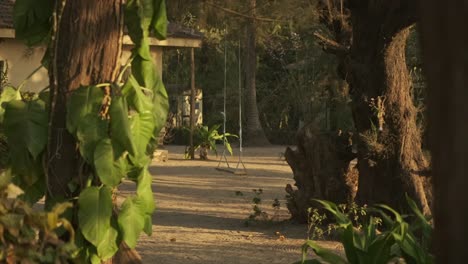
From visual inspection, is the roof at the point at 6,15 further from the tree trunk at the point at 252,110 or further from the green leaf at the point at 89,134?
the green leaf at the point at 89,134

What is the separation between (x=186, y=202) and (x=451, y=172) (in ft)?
42.2

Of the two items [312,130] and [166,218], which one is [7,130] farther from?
[166,218]

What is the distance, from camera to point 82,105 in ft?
17.5

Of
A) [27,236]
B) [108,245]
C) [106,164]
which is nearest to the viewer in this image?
[27,236]

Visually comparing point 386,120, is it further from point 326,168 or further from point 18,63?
point 18,63

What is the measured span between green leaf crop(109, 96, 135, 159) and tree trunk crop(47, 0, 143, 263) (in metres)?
0.27

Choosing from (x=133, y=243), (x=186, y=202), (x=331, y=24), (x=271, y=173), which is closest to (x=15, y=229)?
(x=133, y=243)

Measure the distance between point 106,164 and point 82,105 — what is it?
0.39 m

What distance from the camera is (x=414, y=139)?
10.3 meters

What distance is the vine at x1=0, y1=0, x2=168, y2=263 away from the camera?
17.5 ft

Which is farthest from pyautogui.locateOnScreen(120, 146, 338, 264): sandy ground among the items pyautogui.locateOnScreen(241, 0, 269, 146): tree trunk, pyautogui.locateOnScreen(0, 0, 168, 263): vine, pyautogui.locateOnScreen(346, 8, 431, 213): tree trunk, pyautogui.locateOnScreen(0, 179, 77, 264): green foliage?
pyautogui.locateOnScreen(241, 0, 269, 146): tree trunk

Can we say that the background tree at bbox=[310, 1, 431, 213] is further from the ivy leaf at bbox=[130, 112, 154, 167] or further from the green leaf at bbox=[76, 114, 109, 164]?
the green leaf at bbox=[76, 114, 109, 164]

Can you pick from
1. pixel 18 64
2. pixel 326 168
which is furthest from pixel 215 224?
pixel 18 64

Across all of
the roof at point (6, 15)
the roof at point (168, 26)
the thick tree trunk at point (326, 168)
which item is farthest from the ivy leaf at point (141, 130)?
the roof at point (168, 26)
